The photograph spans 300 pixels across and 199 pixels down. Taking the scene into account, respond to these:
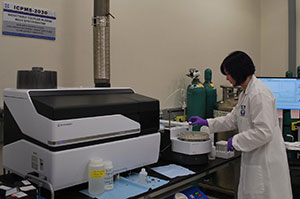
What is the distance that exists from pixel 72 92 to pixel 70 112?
0.29 m

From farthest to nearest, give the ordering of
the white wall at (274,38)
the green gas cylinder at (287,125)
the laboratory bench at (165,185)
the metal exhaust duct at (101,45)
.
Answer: the white wall at (274,38) → the green gas cylinder at (287,125) → the metal exhaust duct at (101,45) → the laboratory bench at (165,185)

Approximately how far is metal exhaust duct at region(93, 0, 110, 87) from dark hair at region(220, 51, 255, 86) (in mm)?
792

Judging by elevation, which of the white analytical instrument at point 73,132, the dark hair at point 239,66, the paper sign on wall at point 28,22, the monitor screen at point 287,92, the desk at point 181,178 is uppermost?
the paper sign on wall at point 28,22

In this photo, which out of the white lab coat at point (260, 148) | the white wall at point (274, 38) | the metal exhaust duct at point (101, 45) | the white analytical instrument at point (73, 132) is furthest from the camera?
the white wall at point (274, 38)

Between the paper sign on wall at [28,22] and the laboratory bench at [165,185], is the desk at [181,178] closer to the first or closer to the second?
the laboratory bench at [165,185]

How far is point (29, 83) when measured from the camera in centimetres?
148

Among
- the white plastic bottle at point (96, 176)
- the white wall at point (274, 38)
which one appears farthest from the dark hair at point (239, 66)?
the white wall at point (274, 38)

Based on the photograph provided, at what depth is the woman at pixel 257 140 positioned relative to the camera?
71.1 inches

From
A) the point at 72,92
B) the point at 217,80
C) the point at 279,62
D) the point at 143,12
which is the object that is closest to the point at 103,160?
the point at 72,92

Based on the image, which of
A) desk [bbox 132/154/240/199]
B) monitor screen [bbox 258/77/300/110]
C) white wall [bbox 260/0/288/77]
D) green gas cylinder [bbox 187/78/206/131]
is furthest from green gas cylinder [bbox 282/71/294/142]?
white wall [bbox 260/0/288/77]

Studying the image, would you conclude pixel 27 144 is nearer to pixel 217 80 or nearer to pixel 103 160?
pixel 103 160

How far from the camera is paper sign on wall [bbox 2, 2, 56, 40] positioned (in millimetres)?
1846

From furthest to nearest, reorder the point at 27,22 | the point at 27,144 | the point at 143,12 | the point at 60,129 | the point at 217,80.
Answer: the point at 217,80 → the point at 143,12 → the point at 27,22 → the point at 27,144 → the point at 60,129

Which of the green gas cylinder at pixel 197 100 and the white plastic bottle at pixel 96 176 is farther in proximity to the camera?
the green gas cylinder at pixel 197 100
